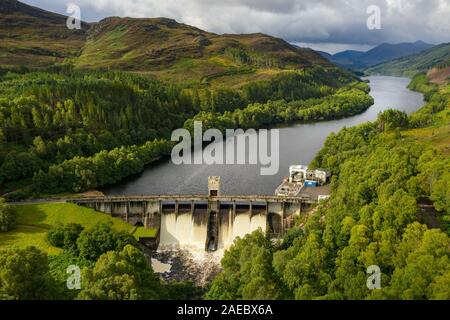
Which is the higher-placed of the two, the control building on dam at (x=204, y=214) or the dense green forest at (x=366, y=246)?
the dense green forest at (x=366, y=246)

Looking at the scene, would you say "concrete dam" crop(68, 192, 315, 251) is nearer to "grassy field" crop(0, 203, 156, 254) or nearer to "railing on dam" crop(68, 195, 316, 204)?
"railing on dam" crop(68, 195, 316, 204)

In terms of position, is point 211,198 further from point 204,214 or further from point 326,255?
point 326,255
